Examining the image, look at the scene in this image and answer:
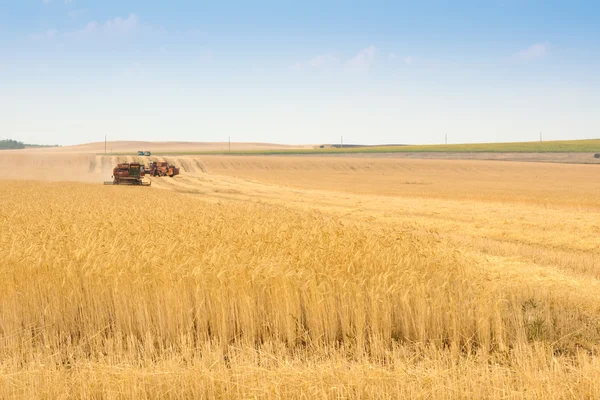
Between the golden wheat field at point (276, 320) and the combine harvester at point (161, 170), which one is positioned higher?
the combine harvester at point (161, 170)

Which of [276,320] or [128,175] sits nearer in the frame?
[276,320]

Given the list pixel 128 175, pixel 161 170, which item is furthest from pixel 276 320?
pixel 161 170

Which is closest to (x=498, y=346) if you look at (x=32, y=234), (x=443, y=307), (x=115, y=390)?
(x=443, y=307)

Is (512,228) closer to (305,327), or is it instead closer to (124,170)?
(305,327)

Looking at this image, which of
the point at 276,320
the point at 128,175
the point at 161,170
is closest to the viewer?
the point at 276,320

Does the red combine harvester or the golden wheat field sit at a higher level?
the red combine harvester

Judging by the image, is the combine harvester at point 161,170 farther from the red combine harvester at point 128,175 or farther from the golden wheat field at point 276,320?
the golden wheat field at point 276,320

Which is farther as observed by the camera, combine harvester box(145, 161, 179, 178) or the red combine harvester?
combine harvester box(145, 161, 179, 178)

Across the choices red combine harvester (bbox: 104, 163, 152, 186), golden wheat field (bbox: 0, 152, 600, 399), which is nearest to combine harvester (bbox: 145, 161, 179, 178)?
red combine harvester (bbox: 104, 163, 152, 186)

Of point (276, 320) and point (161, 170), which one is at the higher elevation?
point (161, 170)

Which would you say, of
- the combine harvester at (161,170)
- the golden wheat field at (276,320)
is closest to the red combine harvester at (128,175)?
the combine harvester at (161,170)

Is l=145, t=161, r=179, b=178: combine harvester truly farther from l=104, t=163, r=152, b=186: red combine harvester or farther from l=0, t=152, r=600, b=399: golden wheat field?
l=0, t=152, r=600, b=399: golden wheat field

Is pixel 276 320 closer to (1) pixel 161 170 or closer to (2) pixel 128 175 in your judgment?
(2) pixel 128 175

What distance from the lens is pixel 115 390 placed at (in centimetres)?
545
